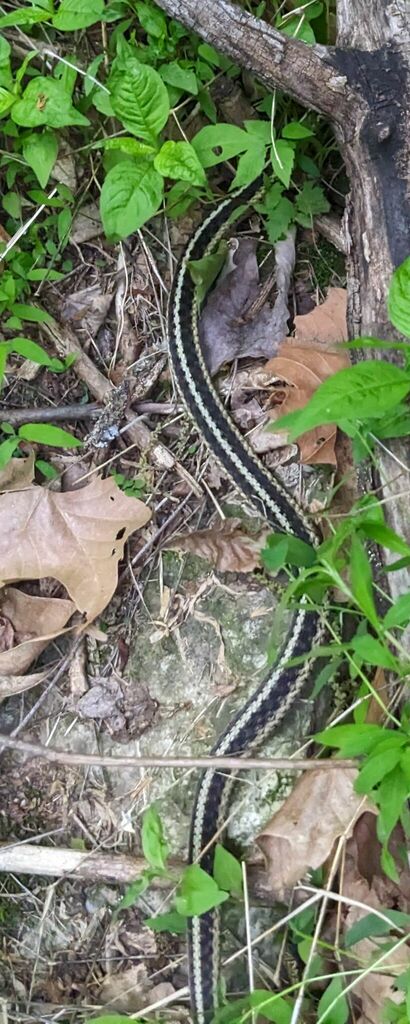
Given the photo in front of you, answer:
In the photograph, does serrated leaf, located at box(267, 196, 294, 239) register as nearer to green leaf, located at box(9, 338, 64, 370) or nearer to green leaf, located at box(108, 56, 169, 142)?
green leaf, located at box(108, 56, 169, 142)

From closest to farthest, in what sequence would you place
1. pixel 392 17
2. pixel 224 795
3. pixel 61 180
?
pixel 392 17 → pixel 224 795 → pixel 61 180

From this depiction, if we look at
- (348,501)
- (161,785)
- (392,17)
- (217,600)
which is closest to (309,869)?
(161,785)

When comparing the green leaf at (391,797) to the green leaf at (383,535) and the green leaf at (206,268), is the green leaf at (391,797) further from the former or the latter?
the green leaf at (206,268)

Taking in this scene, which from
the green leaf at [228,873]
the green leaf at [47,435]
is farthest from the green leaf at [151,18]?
the green leaf at [228,873]

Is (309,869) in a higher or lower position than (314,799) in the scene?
lower

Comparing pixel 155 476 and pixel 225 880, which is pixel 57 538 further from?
pixel 225 880
